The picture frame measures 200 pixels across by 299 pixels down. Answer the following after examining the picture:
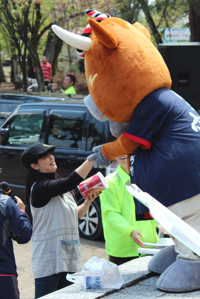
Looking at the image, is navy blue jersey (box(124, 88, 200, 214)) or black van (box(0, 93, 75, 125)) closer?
navy blue jersey (box(124, 88, 200, 214))

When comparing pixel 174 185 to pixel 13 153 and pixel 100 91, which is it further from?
pixel 13 153

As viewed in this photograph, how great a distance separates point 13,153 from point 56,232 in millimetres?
4228

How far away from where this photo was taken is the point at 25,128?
315 inches

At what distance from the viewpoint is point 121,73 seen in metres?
3.51

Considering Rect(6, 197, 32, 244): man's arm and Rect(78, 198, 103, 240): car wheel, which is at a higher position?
Rect(6, 197, 32, 244): man's arm

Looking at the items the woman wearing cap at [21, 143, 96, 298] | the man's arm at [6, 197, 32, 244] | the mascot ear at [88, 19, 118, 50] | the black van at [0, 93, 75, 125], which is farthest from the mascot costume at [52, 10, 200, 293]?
the black van at [0, 93, 75, 125]

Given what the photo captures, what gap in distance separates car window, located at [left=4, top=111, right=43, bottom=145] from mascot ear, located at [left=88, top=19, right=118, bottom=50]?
4.35 meters

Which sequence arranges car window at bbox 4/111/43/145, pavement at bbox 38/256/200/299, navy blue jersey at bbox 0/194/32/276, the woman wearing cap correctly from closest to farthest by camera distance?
Answer: navy blue jersey at bbox 0/194/32/276 → pavement at bbox 38/256/200/299 → the woman wearing cap → car window at bbox 4/111/43/145

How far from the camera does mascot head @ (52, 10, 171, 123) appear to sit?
3482 millimetres

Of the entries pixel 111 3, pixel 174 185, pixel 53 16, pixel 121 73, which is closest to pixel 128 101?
pixel 121 73

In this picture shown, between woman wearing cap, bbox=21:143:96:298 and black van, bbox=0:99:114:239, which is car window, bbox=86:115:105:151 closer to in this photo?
black van, bbox=0:99:114:239

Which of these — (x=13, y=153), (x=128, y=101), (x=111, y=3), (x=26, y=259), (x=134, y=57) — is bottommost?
(x=26, y=259)

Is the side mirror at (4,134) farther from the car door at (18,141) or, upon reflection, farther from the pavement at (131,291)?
the pavement at (131,291)

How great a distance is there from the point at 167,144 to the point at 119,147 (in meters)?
0.38
